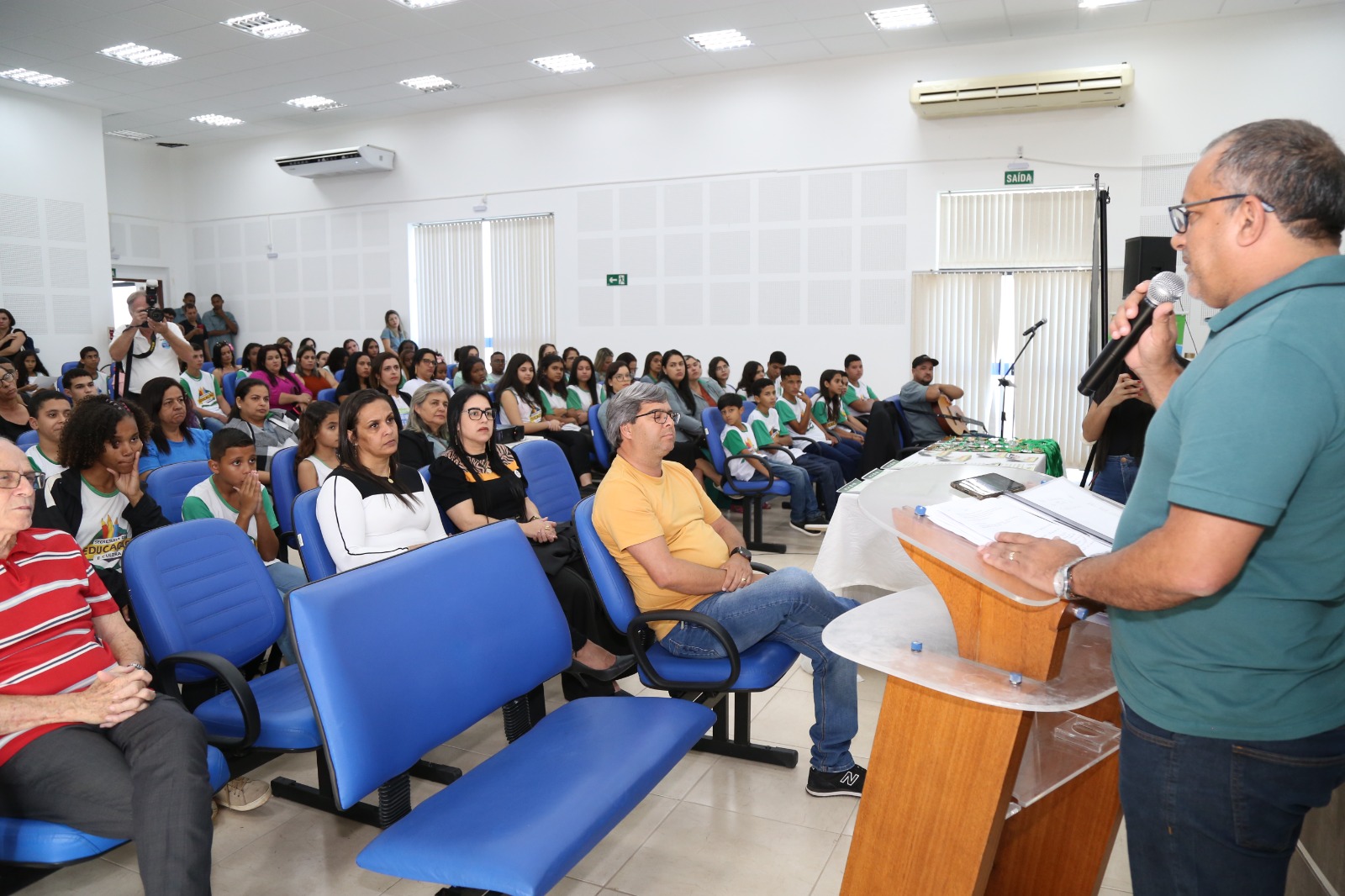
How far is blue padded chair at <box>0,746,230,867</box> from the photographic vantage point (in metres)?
1.72

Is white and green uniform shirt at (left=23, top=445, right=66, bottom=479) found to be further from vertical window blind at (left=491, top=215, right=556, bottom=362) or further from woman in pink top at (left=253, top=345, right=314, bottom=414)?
vertical window blind at (left=491, top=215, right=556, bottom=362)

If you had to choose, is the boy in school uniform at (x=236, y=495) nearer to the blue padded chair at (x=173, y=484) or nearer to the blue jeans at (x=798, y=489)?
the blue padded chair at (x=173, y=484)

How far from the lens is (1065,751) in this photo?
1.71 m

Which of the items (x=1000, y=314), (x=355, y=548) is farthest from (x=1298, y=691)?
(x=1000, y=314)

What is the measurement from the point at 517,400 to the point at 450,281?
18.3 ft

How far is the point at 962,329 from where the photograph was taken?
9.62 metres

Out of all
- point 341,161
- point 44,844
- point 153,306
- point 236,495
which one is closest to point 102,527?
point 236,495

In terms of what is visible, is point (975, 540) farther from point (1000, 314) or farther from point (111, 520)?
point (1000, 314)

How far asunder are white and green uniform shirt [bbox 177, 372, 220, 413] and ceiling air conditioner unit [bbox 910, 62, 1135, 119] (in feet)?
23.9

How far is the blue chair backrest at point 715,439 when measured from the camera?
5.97 metres

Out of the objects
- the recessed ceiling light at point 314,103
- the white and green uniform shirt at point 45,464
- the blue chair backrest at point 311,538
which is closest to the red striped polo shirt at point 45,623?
the blue chair backrest at point 311,538

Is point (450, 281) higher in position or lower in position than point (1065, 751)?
higher

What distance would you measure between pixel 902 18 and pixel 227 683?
28.0 feet

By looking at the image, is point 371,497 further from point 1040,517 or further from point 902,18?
point 902,18
